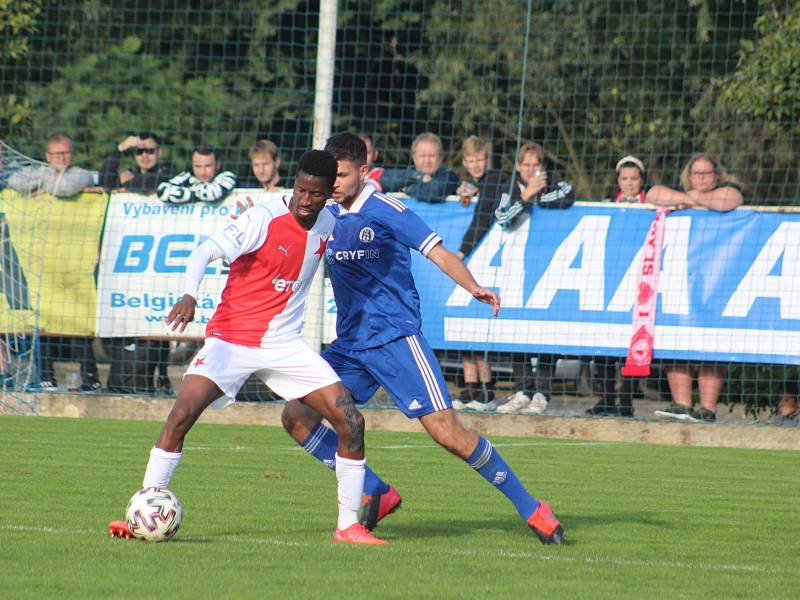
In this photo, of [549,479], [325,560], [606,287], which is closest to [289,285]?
[325,560]

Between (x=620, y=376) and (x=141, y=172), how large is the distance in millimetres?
5691

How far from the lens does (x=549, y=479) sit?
35.7ft

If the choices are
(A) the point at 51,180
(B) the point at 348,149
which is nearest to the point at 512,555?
(B) the point at 348,149

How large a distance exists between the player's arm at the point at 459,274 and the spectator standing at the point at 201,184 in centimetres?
802

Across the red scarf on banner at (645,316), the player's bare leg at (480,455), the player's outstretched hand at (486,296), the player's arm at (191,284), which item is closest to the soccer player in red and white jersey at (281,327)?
the player's arm at (191,284)

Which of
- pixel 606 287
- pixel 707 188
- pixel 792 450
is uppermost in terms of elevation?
pixel 707 188

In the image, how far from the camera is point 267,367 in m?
7.73

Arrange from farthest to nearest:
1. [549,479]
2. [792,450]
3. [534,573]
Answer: [792,450], [549,479], [534,573]

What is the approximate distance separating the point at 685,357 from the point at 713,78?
9419 millimetres

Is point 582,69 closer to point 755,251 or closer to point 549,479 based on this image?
point 755,251

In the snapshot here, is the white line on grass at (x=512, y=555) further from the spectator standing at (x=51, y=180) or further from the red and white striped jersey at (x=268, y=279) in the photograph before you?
the spectator standing at (x=51, y=180)

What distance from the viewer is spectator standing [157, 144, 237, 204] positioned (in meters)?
15.7

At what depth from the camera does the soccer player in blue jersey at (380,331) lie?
8086 millimetres

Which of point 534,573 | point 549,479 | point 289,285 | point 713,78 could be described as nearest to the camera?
point 534,573
